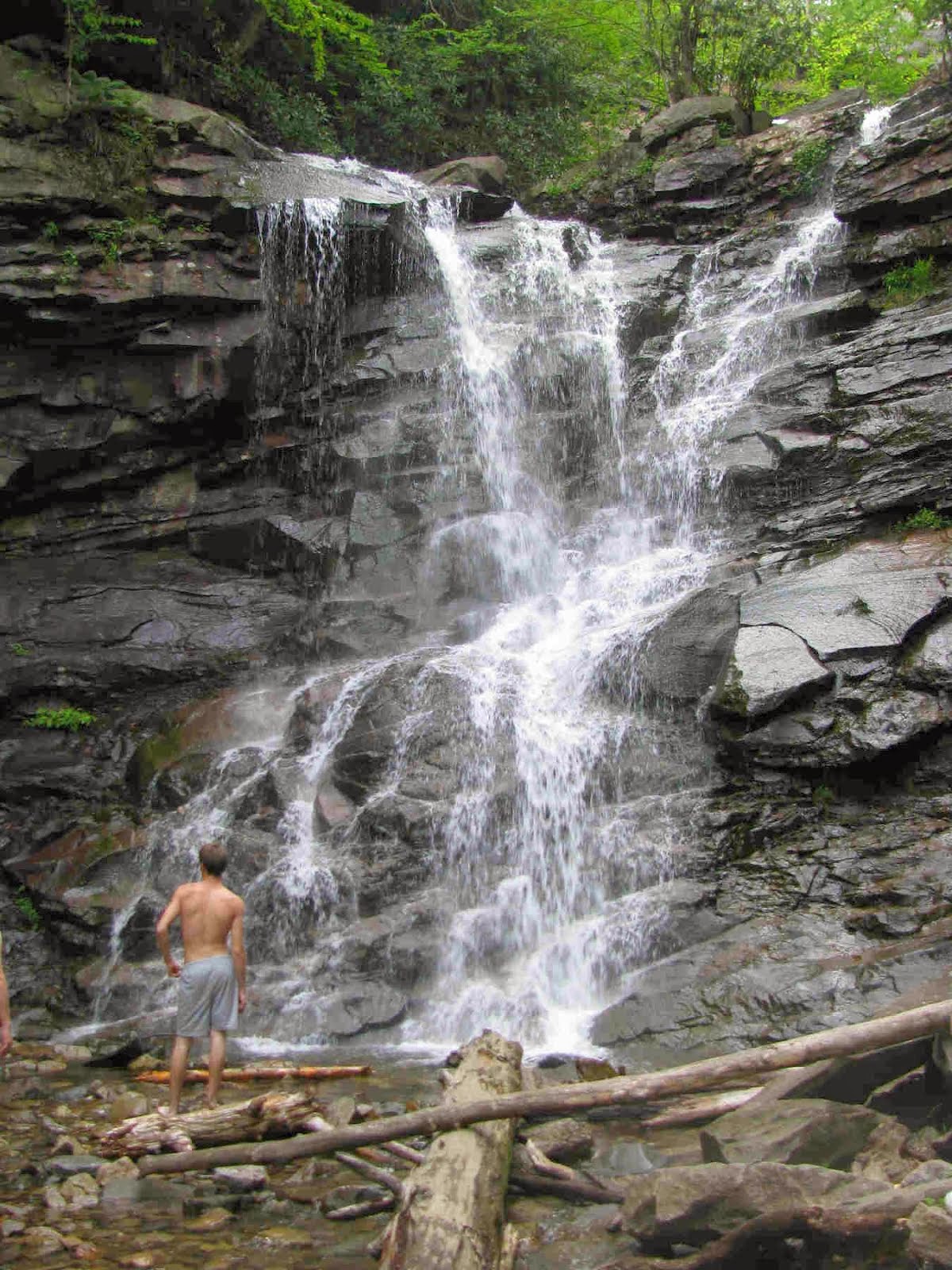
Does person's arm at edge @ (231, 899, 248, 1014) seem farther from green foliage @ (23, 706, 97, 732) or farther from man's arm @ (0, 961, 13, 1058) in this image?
green foliage @ (23, 706, 97, 732)

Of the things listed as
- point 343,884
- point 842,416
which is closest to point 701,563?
point 842,416

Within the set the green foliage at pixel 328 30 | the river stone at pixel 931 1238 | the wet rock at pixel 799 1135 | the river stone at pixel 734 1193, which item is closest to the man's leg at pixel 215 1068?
the wet rock at pixel 799 1135

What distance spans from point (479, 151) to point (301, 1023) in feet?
61.5

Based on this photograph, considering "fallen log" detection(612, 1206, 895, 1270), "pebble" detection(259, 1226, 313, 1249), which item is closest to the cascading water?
"pebble" detection(259, 1226, 313, 1249)

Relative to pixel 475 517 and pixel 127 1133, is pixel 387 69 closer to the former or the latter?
pixel 475 517

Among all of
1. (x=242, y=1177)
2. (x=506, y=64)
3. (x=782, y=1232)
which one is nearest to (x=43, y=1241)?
(x=242, y=1177)

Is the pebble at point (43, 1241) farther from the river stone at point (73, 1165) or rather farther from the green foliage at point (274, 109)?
the green foliage at point (274, 109)

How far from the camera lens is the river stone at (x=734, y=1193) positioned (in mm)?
3604

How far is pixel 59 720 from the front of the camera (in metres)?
12.6

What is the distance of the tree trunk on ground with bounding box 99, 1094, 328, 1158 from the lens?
5.27 metres

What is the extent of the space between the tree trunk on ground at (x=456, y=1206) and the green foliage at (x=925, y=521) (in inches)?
310

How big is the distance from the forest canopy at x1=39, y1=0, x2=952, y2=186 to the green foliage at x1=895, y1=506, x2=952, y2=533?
9611mm

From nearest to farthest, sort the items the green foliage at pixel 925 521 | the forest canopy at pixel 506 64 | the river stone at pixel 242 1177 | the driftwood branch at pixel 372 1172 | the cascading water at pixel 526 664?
the driftwood branch at pixel 372 1172, the river stone at pixel 242 1177, the cascading water at pixel 526 664, the green foliage at pixel 925 521, the forest canopy at pixel 506 64

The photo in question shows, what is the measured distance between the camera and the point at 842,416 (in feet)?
38.9
